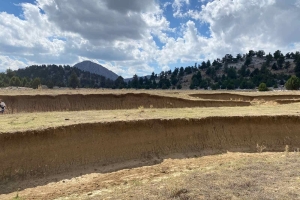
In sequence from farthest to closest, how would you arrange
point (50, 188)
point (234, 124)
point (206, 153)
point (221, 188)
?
point (234, 124), point (206, 153), point (50, 188), point (221, 188)

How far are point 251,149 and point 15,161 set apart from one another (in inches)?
470

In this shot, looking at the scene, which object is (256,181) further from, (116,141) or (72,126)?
(72,126)

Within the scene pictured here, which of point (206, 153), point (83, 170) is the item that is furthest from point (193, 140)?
point (83, 170)

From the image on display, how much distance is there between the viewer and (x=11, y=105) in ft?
90.9

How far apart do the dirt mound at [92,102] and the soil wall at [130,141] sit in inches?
493

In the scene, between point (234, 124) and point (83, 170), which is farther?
point (234, 124)

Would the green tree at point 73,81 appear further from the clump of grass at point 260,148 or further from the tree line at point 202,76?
the clump of grass at point 260,148

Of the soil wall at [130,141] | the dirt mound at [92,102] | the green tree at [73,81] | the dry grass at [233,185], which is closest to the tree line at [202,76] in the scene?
the green tree at [73,81]

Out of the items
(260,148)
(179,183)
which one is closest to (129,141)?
(179,183)

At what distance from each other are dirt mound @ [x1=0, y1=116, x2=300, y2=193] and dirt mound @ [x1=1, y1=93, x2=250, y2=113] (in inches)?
495

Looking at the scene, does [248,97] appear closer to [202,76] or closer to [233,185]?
[233,185]

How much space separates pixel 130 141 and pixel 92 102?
18.5m

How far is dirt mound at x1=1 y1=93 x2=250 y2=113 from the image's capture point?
28.2m

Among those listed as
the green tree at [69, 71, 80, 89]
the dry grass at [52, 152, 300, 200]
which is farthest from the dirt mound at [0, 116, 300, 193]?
the green tree at [69, 71, 80, 89]
